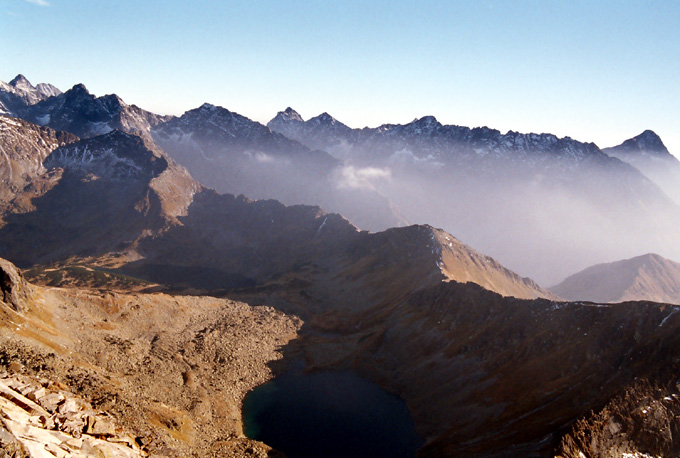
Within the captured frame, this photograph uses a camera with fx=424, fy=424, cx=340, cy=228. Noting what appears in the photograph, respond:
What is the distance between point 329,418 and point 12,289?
2728 inches

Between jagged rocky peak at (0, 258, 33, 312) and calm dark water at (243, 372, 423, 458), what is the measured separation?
165 ft

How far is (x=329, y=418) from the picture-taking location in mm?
94125

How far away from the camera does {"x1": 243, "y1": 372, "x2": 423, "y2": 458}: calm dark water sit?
83750 millimetres

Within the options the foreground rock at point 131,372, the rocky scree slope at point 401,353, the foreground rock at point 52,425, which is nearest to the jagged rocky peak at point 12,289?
the foreground rock at point 131,372

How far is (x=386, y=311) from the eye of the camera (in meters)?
149

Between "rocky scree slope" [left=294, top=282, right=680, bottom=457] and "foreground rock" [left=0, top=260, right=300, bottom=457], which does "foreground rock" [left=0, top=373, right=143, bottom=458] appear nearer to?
"foreground rock" [left=0, top=260, right=300, bottom=457]

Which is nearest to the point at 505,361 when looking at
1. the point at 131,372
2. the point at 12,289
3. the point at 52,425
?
the point at 131,372

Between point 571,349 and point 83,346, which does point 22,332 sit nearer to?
point 83,346

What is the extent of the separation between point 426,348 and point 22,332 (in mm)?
93044

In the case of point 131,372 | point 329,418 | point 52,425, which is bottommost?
point 329,418

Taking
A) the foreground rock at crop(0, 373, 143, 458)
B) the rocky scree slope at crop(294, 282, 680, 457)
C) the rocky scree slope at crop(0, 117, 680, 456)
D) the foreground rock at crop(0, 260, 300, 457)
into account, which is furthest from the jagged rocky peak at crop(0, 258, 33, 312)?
the rocky scree slope at crop(294, 282, 680, 457)

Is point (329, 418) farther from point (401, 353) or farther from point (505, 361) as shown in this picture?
point (505, 361)

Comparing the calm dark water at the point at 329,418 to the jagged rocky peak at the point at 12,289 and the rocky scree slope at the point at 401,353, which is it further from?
the jagged rocky peak at the point at 12,289

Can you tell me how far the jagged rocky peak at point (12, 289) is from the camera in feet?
265
